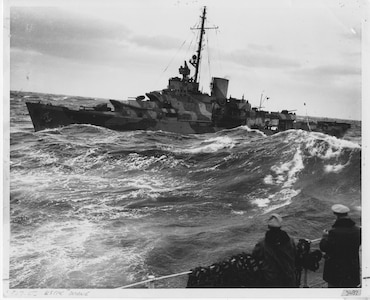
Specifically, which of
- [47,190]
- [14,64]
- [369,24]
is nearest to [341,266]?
[369,24]

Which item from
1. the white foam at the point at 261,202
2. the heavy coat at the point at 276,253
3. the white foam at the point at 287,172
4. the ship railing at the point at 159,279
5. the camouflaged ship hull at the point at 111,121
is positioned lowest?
the ship railing at the point at 159,279

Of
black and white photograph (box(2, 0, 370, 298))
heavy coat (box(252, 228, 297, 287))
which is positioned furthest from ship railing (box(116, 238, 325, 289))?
heavy coat (box(252, 228, 297, 287))

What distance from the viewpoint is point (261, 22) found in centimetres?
305

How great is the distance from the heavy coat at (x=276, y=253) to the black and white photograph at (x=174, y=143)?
0.82ft

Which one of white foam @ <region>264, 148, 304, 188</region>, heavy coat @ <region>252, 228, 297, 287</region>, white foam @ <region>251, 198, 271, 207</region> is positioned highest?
white foam @ <region>264, 148, 304, 188</region>

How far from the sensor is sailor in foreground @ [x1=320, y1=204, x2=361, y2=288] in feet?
7.91

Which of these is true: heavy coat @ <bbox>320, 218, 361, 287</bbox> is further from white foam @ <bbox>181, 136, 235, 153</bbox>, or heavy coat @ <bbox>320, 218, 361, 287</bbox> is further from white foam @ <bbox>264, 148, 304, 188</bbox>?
white foam @ <bbox>181, 136, 235, 153</bbox>

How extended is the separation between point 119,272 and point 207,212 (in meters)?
0.79

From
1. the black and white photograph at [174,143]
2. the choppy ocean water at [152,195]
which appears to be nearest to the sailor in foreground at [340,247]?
the black and white photograph at [174,143]

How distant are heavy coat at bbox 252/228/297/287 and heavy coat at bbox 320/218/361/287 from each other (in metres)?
0.21

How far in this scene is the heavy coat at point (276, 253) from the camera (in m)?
2.37

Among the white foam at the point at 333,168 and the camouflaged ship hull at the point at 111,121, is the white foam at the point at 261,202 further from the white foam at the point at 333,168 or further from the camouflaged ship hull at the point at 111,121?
the camouflaged ship hull at the point at 111,121

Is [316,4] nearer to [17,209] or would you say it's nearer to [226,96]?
[226,96]

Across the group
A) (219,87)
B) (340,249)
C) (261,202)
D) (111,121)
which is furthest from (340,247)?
(111,121)
